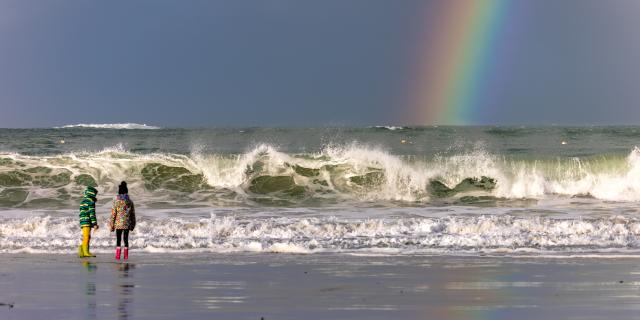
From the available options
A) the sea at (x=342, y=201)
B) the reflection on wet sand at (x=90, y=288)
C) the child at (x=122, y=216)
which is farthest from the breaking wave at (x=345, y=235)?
the reflection on wet sand at (x=90, y=288)

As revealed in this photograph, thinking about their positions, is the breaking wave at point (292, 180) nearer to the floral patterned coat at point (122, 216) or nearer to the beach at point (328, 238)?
the beach at point (328, 238)

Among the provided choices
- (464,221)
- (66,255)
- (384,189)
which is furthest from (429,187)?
(66,255)

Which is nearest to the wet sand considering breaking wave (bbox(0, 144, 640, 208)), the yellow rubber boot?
the yellow rubber boot

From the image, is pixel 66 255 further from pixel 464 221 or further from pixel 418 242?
pixel 464 221

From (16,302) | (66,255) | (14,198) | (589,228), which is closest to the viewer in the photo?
(16,302)

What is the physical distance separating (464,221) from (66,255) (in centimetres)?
893

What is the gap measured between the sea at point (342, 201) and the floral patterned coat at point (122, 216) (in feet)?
3.06

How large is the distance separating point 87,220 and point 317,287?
6.12m

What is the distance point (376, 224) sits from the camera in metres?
20.8

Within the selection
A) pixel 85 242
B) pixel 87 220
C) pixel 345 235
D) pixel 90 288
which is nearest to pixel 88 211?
pixel 87 220

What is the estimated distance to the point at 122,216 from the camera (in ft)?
55.7

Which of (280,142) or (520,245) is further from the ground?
(280,142)

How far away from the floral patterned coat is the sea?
0.93m

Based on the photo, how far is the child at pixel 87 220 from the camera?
16.8 m
